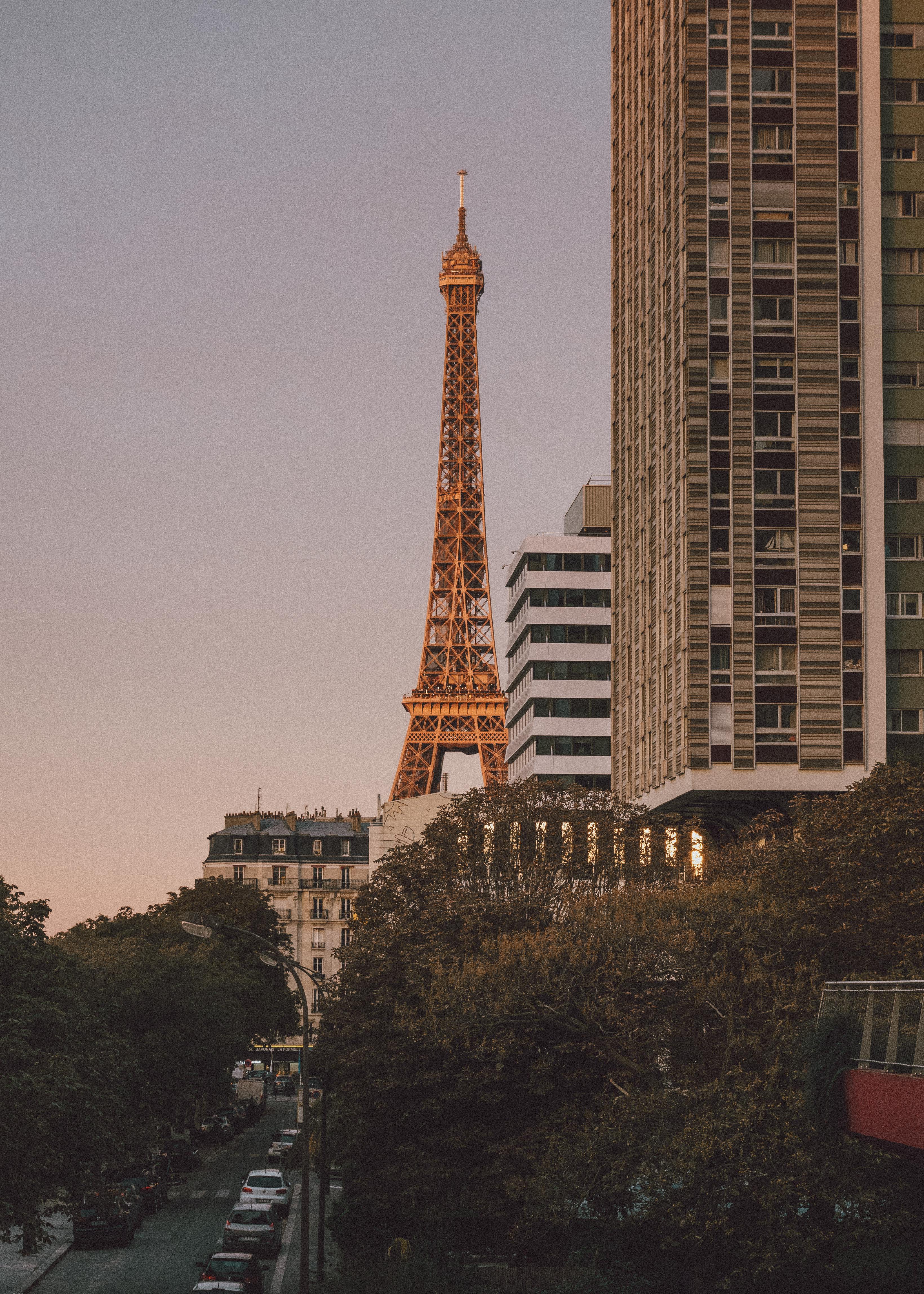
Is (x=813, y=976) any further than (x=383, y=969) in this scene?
No

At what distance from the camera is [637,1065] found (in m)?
34.6

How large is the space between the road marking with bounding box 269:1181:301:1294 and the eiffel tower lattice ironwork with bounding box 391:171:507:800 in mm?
55187

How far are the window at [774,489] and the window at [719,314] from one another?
524 centimetres

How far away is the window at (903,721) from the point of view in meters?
57.4

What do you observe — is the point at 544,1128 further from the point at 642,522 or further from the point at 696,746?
the point at 642,522

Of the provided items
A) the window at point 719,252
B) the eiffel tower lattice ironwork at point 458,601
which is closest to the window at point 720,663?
the window at point 719,252

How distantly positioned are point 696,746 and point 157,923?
3735cm

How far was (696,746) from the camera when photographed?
5659cm

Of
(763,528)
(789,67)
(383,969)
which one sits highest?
(789,67)

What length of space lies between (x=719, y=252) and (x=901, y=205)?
6.64 metres

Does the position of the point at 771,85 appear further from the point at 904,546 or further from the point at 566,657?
the point at 566,657

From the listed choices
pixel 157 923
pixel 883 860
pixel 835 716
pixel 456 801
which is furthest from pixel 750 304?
pixel 157 923

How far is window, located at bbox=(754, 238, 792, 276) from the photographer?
2330 inches

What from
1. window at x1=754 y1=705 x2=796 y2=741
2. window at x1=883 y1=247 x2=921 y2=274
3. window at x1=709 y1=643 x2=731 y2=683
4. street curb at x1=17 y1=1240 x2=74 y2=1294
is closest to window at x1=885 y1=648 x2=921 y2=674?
window at x1=754 y1=705 x2=796 y2=741
